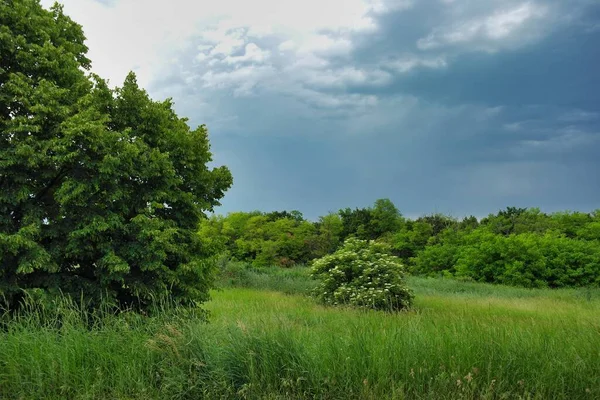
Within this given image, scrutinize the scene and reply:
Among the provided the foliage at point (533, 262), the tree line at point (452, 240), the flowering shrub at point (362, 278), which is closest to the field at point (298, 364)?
the flowering shrub at point (362, 278)

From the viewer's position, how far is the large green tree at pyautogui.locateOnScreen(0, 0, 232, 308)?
7.31m

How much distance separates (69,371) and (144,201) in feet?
10.7

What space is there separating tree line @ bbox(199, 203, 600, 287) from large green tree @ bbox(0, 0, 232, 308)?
19.0 metres

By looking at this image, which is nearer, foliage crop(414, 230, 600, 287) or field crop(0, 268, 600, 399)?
field crop(0, 268, 600, 399)

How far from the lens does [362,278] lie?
15359 mm

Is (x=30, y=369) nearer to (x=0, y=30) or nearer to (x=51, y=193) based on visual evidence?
(x=51, y=193)

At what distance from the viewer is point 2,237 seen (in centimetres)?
682

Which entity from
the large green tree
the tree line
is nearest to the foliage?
the tree line

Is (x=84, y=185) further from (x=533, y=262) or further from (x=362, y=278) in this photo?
(x=533, y=262)

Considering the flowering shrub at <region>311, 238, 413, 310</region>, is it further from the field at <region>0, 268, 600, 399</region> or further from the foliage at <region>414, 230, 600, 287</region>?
the foliage at <region>414, 230, 600, 287</region>

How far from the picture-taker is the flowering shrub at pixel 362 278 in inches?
565

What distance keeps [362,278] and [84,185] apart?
10035mm

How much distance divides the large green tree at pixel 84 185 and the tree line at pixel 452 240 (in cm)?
1903

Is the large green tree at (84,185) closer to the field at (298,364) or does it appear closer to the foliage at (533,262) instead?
the field at (298,364)
